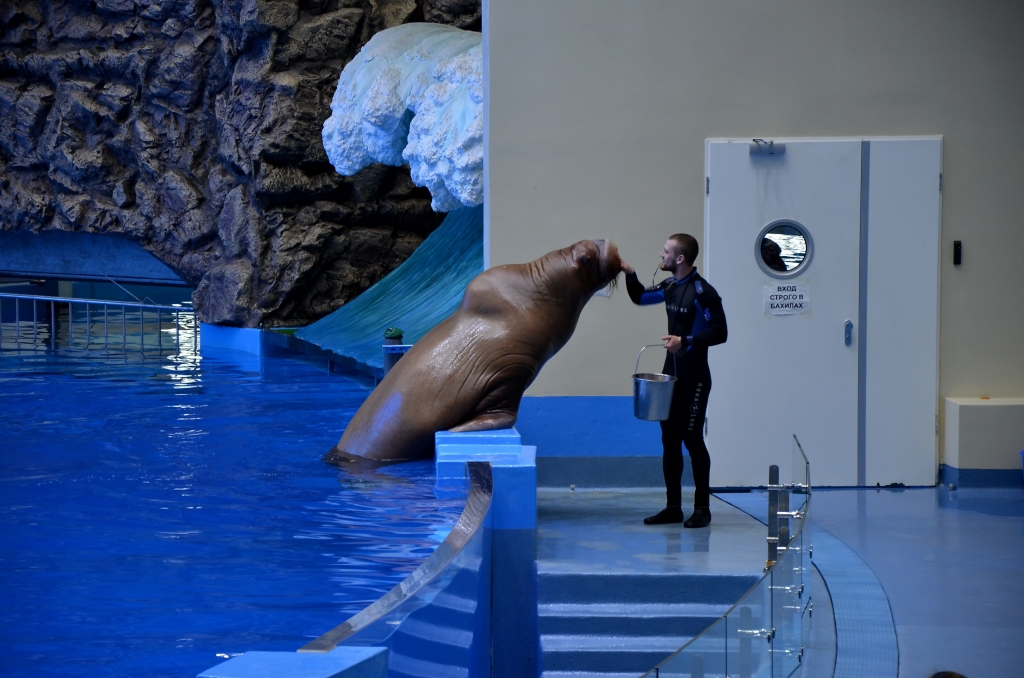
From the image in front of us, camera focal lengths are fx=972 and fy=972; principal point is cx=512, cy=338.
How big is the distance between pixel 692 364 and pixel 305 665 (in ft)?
8.87

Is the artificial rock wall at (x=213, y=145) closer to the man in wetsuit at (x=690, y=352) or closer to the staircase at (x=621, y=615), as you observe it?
the man in wetsuit at (x=690, y=352)

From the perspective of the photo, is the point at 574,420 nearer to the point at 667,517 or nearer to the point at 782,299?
the point at 667,517

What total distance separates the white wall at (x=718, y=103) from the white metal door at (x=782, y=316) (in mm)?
160

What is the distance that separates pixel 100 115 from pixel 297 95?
3848 millimetres

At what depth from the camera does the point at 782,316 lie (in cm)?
500

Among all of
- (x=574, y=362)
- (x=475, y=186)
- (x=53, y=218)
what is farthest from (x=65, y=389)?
(x=53, y=218)

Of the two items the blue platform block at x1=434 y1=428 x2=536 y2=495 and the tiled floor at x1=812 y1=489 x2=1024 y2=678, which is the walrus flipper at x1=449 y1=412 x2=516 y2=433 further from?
the tiled floor at x1=812 y1=489 x2=1024 y2=678

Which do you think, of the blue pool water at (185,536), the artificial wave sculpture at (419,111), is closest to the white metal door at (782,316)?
the blue pool water at (185,536)

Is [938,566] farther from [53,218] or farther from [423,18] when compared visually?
[53,218]

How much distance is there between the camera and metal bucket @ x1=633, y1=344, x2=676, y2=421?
394 cm

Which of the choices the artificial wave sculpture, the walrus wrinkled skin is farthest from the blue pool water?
the artificial wave sculpture

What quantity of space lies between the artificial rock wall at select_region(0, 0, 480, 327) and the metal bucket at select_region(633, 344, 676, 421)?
9840 millimetres

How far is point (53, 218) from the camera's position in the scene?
15562mm

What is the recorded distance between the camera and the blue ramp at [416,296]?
1024 centimetres
